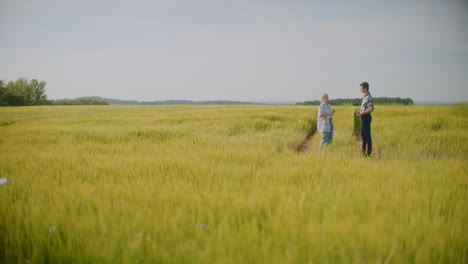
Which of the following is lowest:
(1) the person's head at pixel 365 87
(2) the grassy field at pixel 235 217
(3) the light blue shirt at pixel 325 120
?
(2) the grassy field at pixel 235 217

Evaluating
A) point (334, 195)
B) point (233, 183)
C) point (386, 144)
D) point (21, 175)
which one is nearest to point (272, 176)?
point (233, 183)

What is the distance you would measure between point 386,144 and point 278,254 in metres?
7.71

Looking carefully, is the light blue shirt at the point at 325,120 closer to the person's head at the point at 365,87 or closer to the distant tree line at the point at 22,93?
the person's head at the point at 365,87

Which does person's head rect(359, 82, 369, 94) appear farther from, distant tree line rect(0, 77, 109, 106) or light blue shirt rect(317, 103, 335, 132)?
distant tree line rect(0, 77, 109, 106)

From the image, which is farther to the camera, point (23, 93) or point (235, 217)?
point (23, 93)

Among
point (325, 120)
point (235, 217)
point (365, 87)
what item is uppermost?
point (365, 87)

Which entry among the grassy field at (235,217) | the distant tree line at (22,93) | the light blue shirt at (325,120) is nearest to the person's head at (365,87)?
the light blue shirt at (325,120)

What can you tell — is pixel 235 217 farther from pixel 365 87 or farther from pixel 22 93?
pixel 22 93

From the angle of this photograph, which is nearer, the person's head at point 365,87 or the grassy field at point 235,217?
the grassy field at point 235,217

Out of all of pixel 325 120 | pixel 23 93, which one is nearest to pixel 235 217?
pixel 325 120

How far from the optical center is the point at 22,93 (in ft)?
240

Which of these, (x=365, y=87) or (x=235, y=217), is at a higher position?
(x=365, y=87)

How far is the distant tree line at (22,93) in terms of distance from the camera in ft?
210

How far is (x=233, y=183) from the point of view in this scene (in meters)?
2.99
